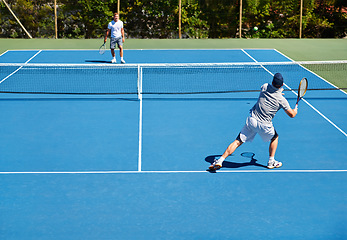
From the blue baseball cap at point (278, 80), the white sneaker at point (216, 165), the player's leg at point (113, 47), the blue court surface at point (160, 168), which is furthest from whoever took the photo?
the player's leg at point (113, 47)

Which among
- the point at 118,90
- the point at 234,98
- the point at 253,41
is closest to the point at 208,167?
the point at 234,98

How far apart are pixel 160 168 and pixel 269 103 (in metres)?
2.21

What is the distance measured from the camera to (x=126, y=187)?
8844 mm

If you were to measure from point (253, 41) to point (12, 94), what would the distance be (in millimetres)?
12832

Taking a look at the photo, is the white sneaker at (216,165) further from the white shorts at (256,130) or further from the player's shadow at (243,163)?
the white shorts at (256,130)

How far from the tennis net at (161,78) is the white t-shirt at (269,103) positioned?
5306mm

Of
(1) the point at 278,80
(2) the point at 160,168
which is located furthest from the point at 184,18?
(1) the point at 278,80

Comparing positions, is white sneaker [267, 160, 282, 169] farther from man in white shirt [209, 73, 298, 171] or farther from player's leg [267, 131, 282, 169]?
man in white shirt [209, 73, 298, 171]

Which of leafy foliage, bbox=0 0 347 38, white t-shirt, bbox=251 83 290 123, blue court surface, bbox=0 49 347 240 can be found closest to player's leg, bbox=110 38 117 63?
blue court surface, bbox=0 49 347 240

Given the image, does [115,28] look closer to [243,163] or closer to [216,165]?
[243,163]

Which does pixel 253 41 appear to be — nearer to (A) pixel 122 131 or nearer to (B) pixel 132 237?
(A) pixel 122 131

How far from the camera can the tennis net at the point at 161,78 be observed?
15.1m

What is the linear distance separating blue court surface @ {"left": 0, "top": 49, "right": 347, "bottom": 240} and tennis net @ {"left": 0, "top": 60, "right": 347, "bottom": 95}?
14 centimetres

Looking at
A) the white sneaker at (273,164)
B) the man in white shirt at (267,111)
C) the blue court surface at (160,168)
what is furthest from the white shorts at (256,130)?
the blue court surface at (160,168)
